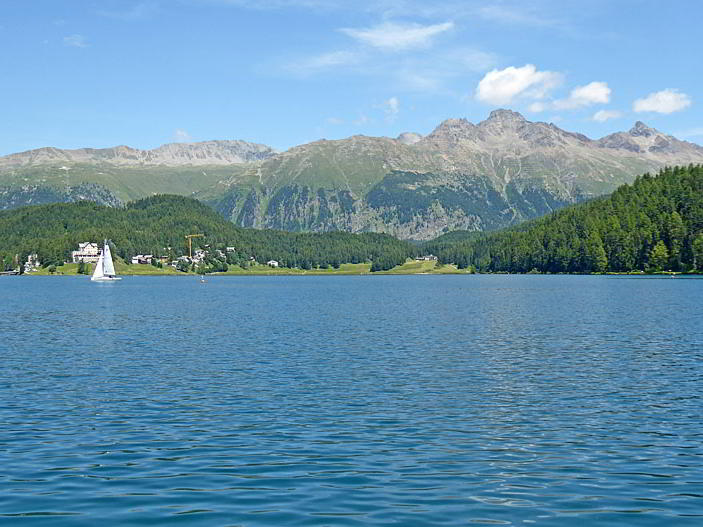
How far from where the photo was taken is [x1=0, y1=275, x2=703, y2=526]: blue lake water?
26.2 m

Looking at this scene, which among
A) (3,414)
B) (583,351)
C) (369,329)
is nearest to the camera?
(3,414)

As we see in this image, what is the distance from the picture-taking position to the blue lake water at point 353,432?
26.2m

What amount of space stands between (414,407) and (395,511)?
19.1m

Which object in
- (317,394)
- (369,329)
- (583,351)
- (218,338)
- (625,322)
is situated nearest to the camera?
(317,394)

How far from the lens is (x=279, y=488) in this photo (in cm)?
2827

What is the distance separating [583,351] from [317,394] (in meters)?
33.7

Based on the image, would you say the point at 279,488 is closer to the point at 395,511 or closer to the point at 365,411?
the point at 395,511

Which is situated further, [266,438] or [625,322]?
[625,322]

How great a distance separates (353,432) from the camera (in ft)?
124

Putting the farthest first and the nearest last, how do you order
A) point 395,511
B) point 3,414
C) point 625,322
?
point 625,322, point 3,414, point 395,511

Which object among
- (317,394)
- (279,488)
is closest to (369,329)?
(317,394)

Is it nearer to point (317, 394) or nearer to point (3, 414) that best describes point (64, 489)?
point (3, 414)

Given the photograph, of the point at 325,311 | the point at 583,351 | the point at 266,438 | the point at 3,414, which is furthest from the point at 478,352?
the point at 325,311

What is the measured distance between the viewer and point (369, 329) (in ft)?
327
